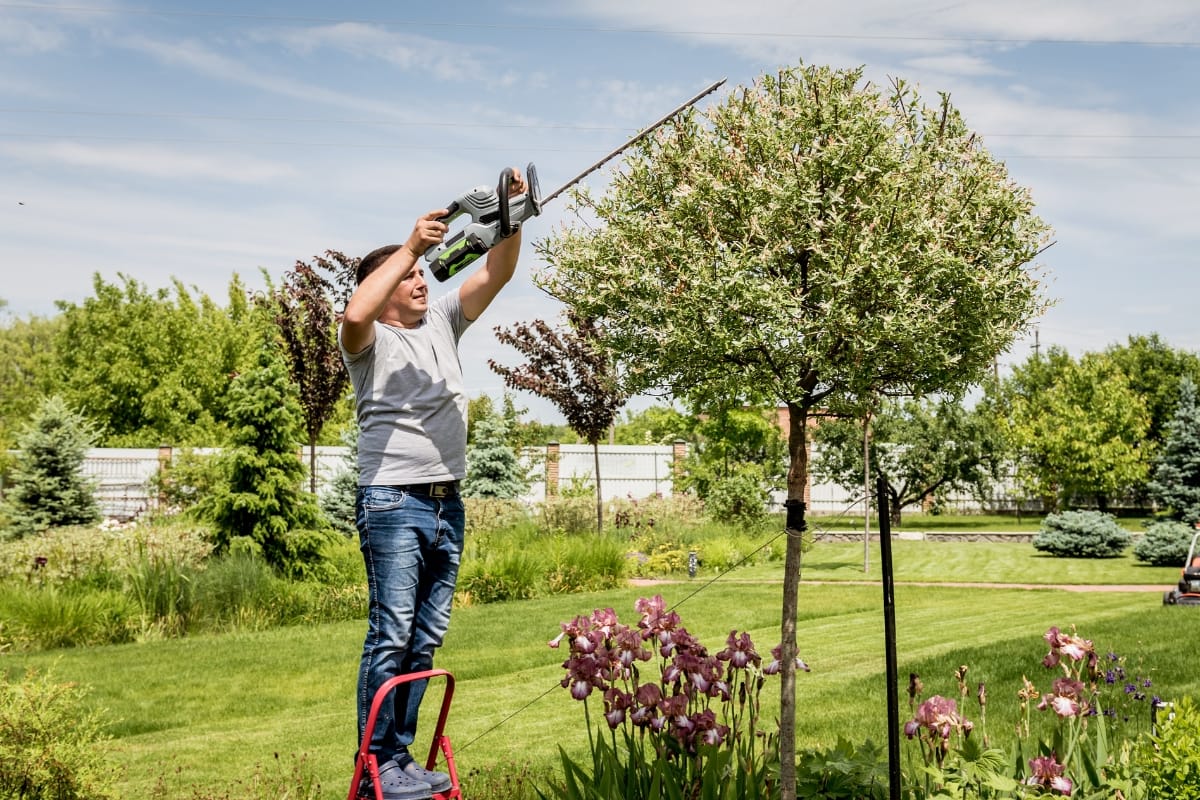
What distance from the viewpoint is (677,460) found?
1030 inches

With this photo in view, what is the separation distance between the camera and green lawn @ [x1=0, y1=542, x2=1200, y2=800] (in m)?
5.50

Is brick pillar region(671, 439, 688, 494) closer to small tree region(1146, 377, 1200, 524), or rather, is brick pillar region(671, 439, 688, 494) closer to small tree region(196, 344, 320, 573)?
small tree region(1146, 377, 1200, 524)

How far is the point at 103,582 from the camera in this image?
1006 cm

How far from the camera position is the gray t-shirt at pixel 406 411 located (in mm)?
3227

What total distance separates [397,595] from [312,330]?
13919 mm

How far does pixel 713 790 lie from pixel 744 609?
8.06m

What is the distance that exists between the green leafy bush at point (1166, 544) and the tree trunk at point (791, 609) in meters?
16.3

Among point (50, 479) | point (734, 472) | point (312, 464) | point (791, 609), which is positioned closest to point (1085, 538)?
point (734, 472)

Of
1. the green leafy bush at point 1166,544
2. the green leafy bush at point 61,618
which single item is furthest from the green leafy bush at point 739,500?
the green leafy bush at point 61,618

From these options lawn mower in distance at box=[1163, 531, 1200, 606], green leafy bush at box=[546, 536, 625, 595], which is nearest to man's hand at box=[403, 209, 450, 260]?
green leafy bush at box=[546, 536, 625, 595]

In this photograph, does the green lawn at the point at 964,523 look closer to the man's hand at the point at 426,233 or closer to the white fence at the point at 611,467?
the white fence at the point at 611,467

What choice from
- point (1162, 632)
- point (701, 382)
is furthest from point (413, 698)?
point (1162, 632)

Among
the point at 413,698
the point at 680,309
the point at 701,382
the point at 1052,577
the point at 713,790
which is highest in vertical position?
the point at 680,309

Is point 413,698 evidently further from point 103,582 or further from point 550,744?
point 103,582
